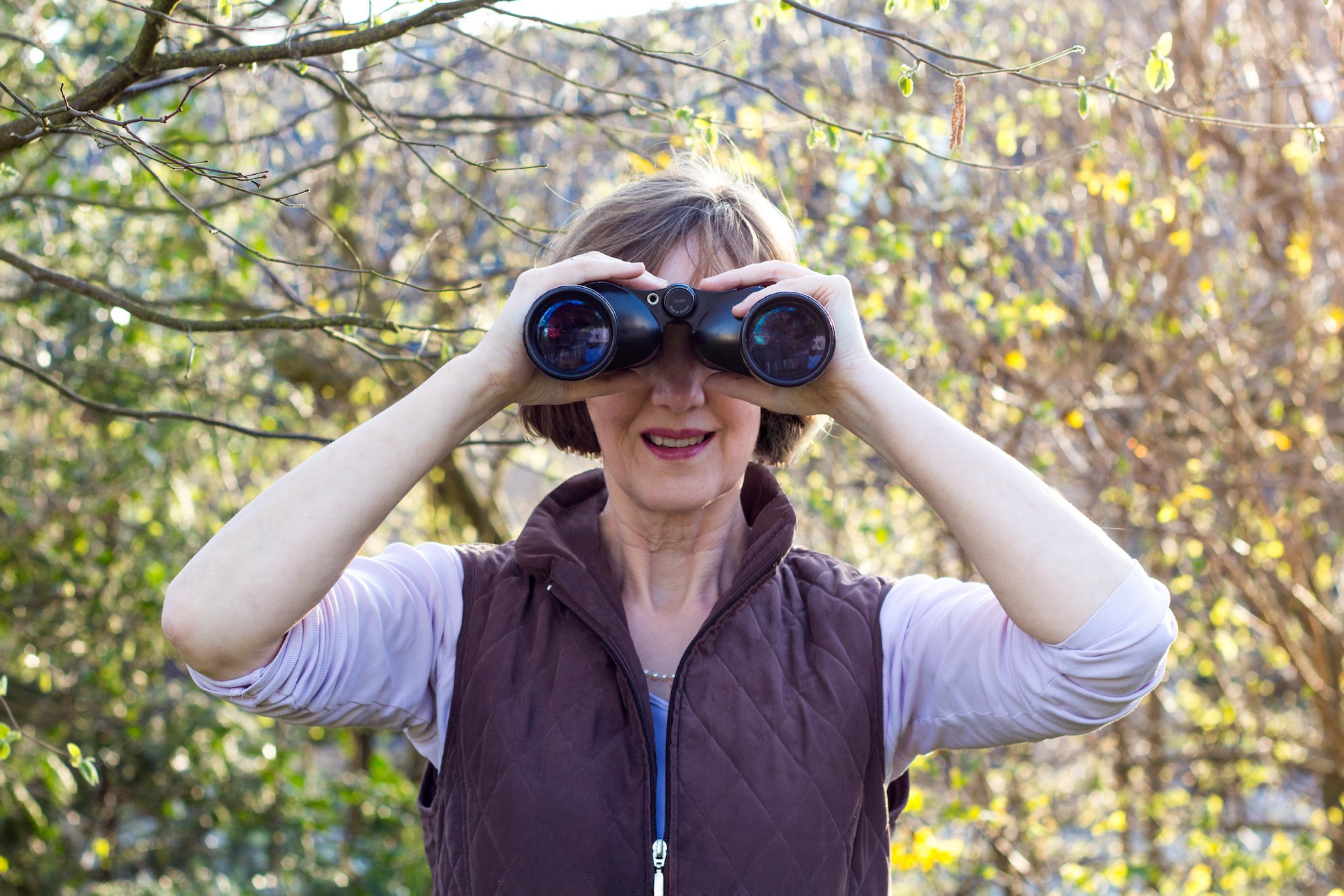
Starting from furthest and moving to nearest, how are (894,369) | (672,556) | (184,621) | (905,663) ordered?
(894,369), (672,556), (905,663), (184,621)

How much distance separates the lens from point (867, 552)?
3.53 meters

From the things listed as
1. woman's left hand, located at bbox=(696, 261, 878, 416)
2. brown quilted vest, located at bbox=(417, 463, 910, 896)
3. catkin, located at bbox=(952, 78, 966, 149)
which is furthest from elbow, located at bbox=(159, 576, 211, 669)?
catkin, located at bbox=(952, 78, 966, 149)

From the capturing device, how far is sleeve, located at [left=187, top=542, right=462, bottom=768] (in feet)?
4.16

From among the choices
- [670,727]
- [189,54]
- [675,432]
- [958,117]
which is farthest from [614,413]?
[189,54]

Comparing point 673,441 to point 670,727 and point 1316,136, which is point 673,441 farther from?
point 1316,136

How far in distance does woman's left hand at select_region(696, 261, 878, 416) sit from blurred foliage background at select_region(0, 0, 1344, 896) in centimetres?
150

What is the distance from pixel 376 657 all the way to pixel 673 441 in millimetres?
480

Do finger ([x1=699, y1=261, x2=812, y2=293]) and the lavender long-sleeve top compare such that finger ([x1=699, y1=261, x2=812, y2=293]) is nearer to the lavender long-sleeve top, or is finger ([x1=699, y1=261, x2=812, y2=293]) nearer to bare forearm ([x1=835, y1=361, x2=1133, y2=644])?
bare forearm ([x1=835, y1=361, x2=1133, y2=644])

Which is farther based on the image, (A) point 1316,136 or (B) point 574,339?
(A) point 1316,136

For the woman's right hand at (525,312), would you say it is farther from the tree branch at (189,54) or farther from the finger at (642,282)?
the tree branch at (189,54)

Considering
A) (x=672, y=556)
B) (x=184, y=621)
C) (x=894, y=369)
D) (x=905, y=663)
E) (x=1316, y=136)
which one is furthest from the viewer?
(x=894, y=369)

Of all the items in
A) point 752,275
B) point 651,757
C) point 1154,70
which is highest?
point 1154,70

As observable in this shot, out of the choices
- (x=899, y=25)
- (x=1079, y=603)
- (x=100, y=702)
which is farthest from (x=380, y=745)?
(x=1079, y=603)

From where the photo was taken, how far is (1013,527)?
1.24 meters
